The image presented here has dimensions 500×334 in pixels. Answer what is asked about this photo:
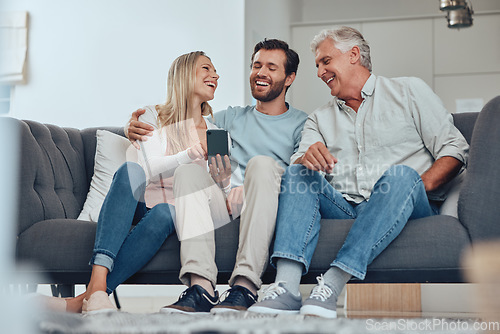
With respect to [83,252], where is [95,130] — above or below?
above

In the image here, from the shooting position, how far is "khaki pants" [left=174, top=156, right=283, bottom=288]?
1.51 m

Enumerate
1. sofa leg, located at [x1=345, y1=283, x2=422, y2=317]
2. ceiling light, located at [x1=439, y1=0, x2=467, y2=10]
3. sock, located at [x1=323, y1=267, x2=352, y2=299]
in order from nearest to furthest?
sock, located at [x1=323, y1=267, x2=352, y2=299]
sofa leg, located at [x1=345, y1=283, x2=422, y2=317]
ceiling light, located at [x1=439, y1=0, x2=467, y2=10]

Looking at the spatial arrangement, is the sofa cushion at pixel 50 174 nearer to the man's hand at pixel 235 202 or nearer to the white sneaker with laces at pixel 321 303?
the man's hand at pixel 235 202

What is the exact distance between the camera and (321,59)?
204cm

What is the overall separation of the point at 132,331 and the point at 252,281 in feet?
2.18

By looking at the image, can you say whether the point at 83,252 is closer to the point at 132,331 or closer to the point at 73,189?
the point at 73,189

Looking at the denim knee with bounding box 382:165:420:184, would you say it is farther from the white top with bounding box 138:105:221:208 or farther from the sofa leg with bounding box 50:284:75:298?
the sofa leg with bounding box 50:284:75:298

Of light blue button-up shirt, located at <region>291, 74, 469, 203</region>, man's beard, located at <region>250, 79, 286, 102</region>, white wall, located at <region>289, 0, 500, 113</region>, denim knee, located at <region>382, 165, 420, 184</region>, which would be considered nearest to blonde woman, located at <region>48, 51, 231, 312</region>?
man's beard, located at <region>250, 79, 286, 102</region>

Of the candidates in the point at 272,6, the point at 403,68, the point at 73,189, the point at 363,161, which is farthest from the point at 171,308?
the point at 403,68

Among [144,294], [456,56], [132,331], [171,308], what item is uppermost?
[456,56]

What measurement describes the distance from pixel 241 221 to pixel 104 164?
826 mm

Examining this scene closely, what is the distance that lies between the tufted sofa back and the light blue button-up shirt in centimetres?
88

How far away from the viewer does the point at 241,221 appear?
1.59 m

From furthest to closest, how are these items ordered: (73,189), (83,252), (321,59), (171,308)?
(73,189), (321,59), (83,252), (171,308)
